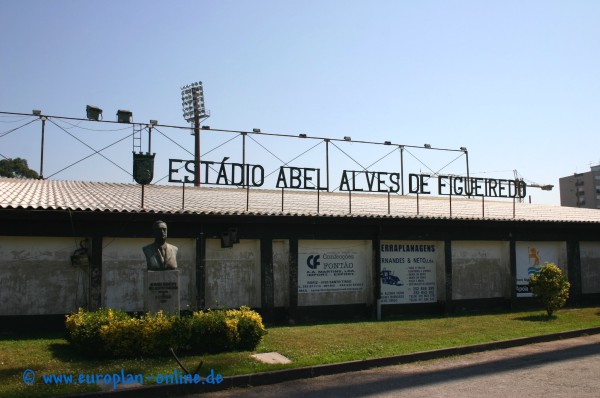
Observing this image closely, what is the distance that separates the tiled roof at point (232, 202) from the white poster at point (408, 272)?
124 centimetres

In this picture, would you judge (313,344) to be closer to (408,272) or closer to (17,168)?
(408,272)

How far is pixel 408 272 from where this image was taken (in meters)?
20.4

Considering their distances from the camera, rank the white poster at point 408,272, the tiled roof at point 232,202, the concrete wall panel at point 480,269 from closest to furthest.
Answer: the tiled roof at point 232,202 → the white poster at point 408,272 → the concrete wall panel at point 480,269

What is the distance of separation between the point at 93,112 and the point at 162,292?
31.3 ft

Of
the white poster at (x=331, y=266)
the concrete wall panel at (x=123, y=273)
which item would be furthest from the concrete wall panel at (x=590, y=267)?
the concrete wall panel at (x=123, y=273)

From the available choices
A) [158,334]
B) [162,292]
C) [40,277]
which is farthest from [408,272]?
[40,277]

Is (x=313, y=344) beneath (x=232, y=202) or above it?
beneath

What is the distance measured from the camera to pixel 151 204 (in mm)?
18203

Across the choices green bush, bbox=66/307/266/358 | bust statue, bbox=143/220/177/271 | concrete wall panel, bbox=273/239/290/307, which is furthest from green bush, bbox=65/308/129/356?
concrete wall panel, bbox=273/239/290/307

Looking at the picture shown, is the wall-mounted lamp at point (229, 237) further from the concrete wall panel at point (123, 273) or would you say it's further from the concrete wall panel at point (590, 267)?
the concrete wall panel at point (590, 267)

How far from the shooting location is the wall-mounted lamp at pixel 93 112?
739 inches

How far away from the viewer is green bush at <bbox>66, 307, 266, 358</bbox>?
10953mm

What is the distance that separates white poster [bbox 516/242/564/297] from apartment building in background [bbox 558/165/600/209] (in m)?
96.9

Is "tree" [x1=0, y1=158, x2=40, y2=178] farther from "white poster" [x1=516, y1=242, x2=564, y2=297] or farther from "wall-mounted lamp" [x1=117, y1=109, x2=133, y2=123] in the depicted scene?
"white poster" [x1=516, y1=242, x2=564, y2=297]
